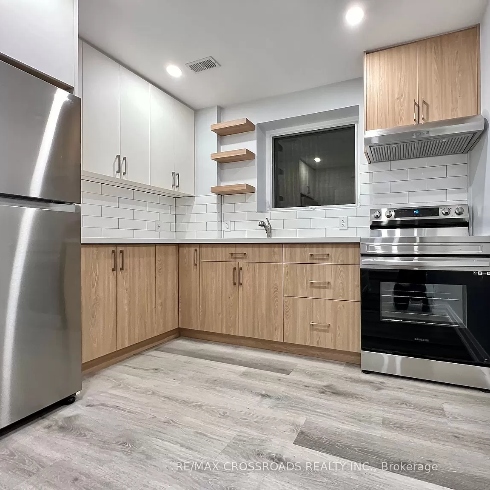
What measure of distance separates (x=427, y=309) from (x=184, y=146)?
A: 8.51 feet

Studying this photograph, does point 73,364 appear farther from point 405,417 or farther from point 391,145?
point 391,145

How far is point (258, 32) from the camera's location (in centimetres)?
221

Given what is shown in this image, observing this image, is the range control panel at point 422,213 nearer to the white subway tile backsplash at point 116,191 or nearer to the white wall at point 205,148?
the white wall at point 205,148

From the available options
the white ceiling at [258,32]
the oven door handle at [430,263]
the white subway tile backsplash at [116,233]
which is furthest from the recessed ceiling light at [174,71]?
the oven door handle at [430,263]

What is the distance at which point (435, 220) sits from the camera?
2.49 m

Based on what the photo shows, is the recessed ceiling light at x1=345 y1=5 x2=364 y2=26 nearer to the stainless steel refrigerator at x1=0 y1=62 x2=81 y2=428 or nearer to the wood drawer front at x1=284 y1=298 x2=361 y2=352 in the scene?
the stainless steel refrigerator at x1=0 y1=62 x2=81 y2=428

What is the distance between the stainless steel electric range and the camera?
6.33 feet

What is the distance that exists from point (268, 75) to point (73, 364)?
259cm

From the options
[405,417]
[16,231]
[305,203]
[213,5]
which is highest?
[213,5]

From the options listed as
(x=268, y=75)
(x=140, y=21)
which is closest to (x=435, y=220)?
(x=268, y=75)

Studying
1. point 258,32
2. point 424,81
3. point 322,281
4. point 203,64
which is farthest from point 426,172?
point 203,64

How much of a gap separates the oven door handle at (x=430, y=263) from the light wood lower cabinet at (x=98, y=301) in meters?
1.78

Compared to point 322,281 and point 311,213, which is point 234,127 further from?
point 322,281

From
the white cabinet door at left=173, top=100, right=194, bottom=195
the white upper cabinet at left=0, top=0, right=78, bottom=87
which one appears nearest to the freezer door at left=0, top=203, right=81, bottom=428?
the white upper cabinet at left=0, top=0, right=78, bottom=87
